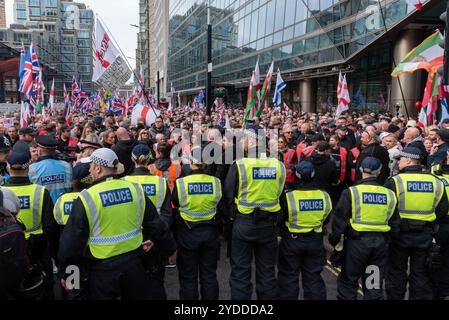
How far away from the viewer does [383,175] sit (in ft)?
22.6

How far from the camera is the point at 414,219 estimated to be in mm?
4344

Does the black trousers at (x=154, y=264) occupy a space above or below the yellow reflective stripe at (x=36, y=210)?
below

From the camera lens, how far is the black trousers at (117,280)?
320 centimetres

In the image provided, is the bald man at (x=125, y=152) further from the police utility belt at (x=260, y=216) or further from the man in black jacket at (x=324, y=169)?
the man in black jacket at (x=324, y=169)

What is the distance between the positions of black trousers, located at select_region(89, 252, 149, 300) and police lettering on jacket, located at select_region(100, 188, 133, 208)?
1.52ft

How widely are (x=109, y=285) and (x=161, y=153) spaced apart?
2.35 meters

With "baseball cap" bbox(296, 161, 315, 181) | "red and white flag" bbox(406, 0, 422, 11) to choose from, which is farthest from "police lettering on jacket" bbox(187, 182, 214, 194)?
"red and white flag" bbox(406, 0, 422, 11)

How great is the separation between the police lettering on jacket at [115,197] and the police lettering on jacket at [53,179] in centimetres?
192

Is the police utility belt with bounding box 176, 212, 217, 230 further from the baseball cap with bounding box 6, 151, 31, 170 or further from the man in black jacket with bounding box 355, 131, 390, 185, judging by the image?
the man in black jacket with bounding box 355, 131, 390, 185

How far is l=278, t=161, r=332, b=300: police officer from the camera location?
434cm

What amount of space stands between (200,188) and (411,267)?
2591mm

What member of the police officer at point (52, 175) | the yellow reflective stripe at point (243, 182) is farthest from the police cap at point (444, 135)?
the police officer at point (52, 175)

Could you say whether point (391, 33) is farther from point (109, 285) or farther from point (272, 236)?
point (109, 285)

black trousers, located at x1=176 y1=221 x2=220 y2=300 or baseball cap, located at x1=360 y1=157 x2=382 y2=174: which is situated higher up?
baseball cap, located at x1=360 y1=157 x2=382 y2=174
